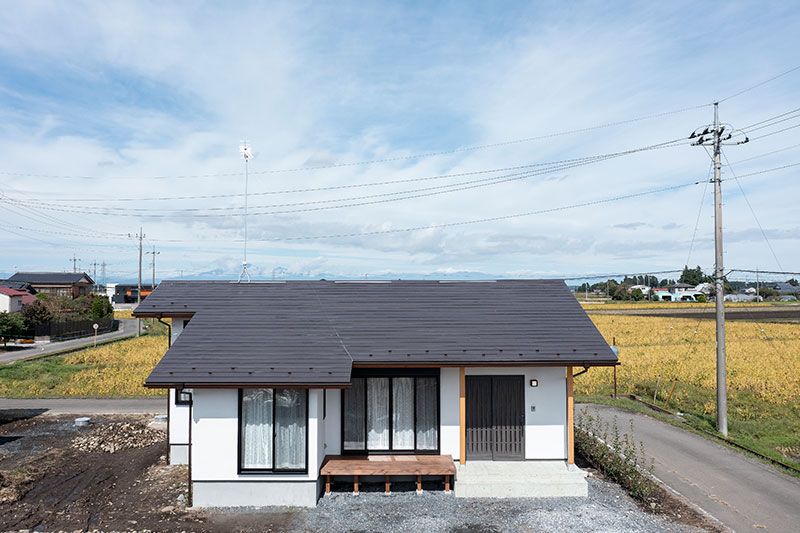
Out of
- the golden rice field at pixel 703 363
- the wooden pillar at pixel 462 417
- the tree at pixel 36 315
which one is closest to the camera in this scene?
the wooden pillar at pixel 462 417

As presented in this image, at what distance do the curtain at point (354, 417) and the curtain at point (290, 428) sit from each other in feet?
5.42

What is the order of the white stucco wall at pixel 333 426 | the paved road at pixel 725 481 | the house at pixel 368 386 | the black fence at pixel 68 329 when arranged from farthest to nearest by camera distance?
the black fence at pixel 68 329, the white stucco wall at pixel 333 426, the house at pixel 368 386, the paved road at pixel 725 481

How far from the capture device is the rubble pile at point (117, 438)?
14.9 metres

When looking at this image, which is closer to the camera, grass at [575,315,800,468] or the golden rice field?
grass at [575,315,800,468]

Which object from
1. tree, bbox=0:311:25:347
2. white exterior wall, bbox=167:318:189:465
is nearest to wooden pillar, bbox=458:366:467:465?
white exterior wall, bbox=167:318:189:465

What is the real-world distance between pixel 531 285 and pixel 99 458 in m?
12.6

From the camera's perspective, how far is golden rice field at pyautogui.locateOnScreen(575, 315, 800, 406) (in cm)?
2139

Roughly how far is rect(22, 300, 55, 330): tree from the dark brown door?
43.9 metres

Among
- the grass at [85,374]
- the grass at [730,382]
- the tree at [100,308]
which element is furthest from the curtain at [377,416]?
the tree at [100,308]

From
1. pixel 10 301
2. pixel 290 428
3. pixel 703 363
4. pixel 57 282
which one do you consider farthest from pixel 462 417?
pixel 57 282

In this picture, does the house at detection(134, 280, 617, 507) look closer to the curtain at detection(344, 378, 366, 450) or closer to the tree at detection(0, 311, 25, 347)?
the curtain at detection(344, 378, 366, 450)

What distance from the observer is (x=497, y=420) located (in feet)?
40.5

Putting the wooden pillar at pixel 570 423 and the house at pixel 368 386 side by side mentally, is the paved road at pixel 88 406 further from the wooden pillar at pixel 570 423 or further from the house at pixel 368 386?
the wooden pillar at pixel 570 423

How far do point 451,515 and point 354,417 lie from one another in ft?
10.5
